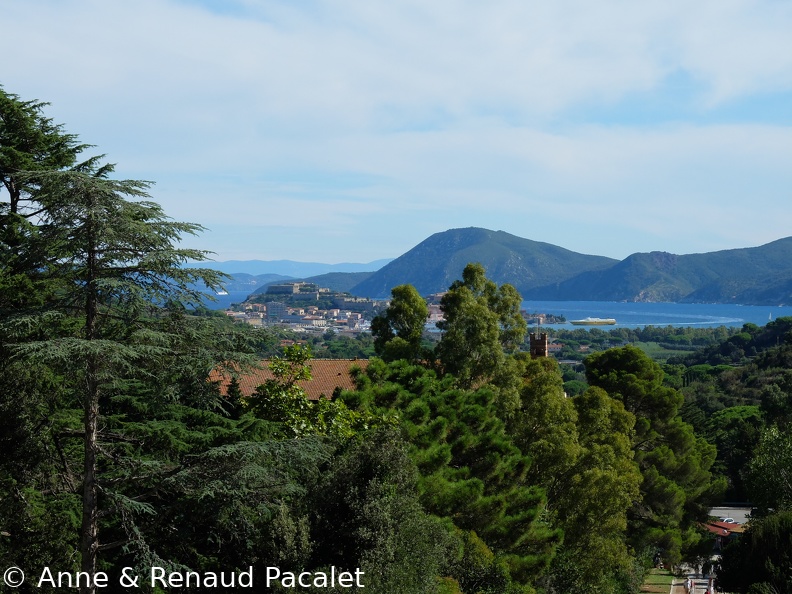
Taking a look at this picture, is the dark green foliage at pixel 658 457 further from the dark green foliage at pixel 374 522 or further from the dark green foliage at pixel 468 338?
the dark green foliage at pixel 374 522

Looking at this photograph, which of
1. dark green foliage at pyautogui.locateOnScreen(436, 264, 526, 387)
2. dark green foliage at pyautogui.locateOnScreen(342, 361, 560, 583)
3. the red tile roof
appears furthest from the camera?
the red tile roof

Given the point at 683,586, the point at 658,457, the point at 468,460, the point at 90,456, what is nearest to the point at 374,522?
the point at 90,456

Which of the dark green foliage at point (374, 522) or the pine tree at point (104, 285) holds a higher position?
the pine tree at point (104, 285)

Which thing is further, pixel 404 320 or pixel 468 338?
pixel 404 320

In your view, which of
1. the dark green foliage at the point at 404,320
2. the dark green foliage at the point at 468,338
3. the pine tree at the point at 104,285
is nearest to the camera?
the pine tree at the point at 104,285

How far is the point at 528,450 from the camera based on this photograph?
60.5 ft

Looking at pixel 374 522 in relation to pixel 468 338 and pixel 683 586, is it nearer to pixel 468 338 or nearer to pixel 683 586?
pixel 468 338

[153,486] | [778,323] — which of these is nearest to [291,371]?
[153,486]

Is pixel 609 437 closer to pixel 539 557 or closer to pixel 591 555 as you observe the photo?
pixel 591 555

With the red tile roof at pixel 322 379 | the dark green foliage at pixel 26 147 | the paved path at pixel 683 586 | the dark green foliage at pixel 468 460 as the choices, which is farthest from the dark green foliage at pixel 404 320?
the paved path at pixel 683 586

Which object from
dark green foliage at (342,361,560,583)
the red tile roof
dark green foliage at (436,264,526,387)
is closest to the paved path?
dark green foliage at (342,361,560,583)

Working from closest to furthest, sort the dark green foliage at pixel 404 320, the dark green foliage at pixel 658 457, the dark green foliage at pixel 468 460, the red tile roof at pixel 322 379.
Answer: the dark green foliage at pixel 468 460 → the dark green foliage at pixel 404 320 → the red tile roof at pixel 322 379 → the dark green foliage at pixel 658 457

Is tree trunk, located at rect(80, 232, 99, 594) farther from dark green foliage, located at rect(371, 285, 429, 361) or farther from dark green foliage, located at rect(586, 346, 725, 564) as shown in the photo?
dark green foliage, located at rect(586, 346, 725, 564)

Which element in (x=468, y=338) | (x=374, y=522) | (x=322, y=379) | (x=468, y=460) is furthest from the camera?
(x=322, y=379)
